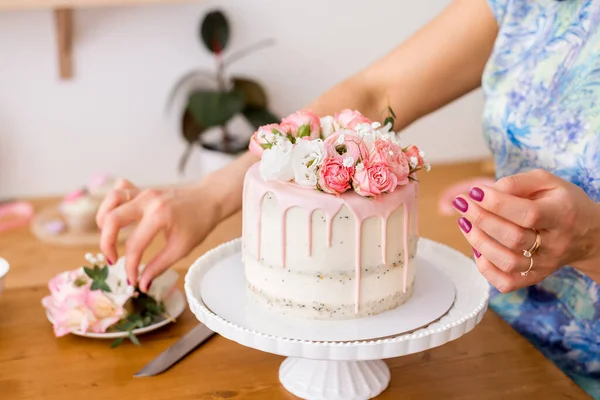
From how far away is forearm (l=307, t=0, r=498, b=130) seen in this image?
1.33 metres

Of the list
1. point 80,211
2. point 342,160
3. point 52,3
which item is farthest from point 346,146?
point 52,3

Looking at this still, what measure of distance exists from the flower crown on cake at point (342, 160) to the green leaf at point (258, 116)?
1378 millimetres

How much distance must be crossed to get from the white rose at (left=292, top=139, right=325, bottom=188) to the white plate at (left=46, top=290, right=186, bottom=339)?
0.35 metres

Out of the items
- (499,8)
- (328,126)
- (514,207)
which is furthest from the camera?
(499,8)

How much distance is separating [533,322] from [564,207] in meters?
0.45

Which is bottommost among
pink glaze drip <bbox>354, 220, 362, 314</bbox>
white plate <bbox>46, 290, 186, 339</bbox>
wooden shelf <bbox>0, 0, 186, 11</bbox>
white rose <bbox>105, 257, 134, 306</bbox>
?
white plate <bbox>46, 290, 186, 339</bbox>

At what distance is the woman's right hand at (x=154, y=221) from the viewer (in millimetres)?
1116

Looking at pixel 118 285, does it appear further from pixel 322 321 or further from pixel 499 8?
pixel 499 8

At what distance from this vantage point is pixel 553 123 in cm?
118

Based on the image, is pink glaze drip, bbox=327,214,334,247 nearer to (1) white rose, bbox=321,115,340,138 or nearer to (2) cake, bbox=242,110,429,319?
(2) cake, bbox=242,110,429,319

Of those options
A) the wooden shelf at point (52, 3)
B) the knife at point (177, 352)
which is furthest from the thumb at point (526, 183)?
the wooden shelf at point (52, 3)

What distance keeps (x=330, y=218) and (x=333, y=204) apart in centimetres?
2

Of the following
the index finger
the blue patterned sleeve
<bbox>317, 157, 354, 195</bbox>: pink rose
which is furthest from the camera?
the blue patterned sleeve

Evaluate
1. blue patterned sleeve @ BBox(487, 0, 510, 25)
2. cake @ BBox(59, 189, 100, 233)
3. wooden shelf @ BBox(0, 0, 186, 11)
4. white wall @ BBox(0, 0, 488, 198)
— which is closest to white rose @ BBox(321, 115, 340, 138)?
blue patterned sleeve @ BBox(487, 0, 510, 25)
